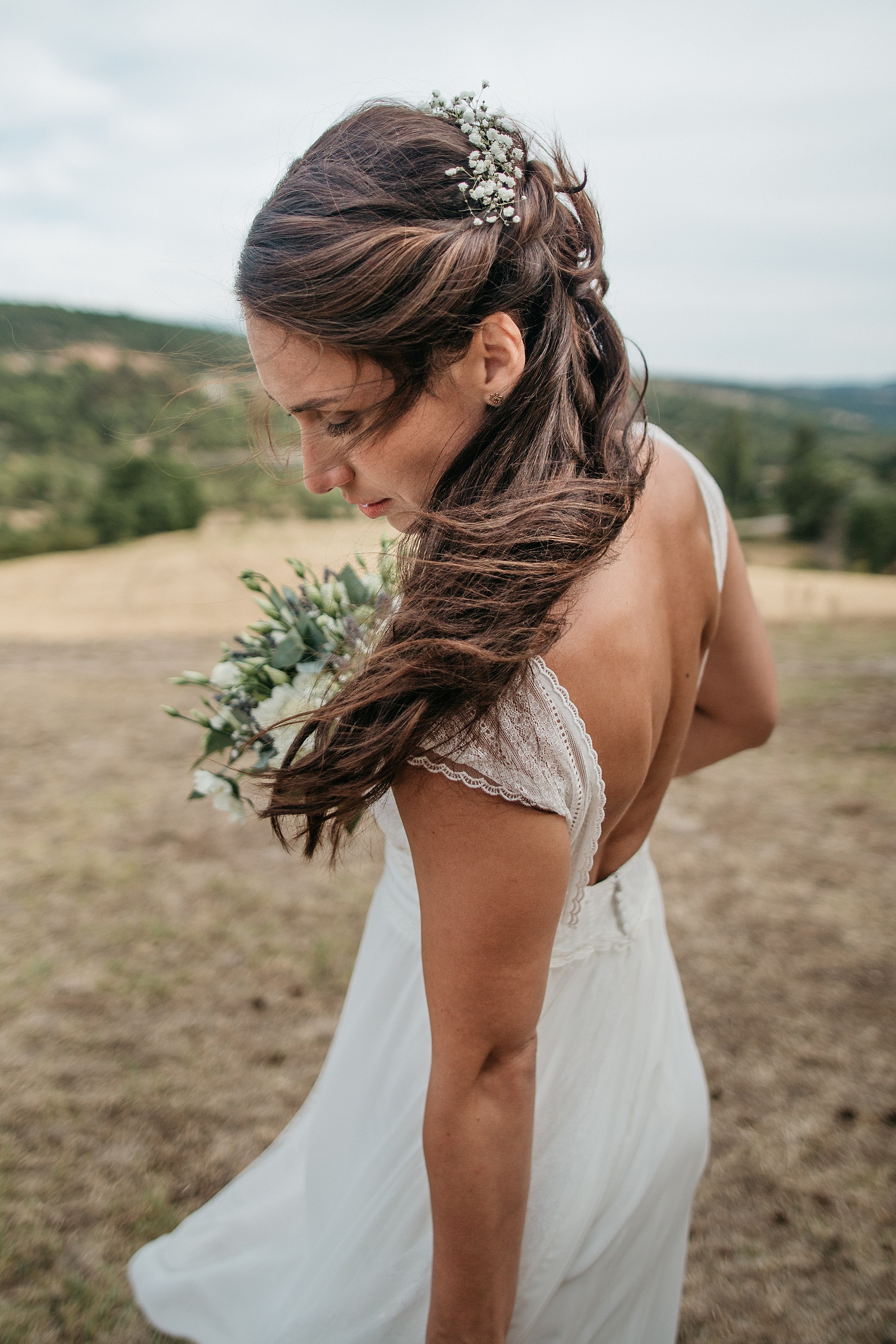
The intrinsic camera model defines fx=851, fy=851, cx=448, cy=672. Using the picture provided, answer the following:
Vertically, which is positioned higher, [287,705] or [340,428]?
[340,428]

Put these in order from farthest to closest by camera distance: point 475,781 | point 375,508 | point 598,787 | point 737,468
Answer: point 737,468 < point 375,508 < point 598,787 < point 475,781

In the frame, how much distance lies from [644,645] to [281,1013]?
300 centimetres

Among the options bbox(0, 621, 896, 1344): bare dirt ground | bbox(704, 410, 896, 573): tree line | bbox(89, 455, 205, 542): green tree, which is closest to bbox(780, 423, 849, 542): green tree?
bbox(704, 410, 896, 573): tree line

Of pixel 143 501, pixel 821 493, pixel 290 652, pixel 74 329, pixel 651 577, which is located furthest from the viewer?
pixel 74 329

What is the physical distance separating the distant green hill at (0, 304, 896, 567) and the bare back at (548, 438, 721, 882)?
9450mm

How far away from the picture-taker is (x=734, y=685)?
1.69 metres

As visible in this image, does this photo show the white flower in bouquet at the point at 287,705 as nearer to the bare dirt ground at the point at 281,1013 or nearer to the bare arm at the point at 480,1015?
the bare dirt ground at the point at 281,1013

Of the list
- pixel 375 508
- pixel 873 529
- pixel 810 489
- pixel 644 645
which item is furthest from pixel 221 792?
pixel 810 489

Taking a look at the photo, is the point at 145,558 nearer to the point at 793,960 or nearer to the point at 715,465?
the point at 715,465

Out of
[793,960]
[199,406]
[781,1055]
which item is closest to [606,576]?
[199,406]

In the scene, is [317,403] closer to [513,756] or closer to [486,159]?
[486,159]

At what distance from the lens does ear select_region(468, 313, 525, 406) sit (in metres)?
1.03

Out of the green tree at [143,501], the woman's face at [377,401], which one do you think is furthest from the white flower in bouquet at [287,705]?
the green tree at [143,501]

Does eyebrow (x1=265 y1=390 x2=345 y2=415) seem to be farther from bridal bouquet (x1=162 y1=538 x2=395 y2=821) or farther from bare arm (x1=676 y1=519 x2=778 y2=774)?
bare arm (x1=676 y1=519 x2=778 y2=774)
